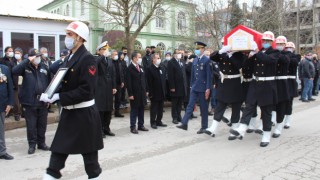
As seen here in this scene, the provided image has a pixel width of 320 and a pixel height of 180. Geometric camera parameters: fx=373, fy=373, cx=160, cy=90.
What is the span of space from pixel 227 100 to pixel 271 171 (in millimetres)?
2612

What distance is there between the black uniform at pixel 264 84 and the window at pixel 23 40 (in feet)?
37.8

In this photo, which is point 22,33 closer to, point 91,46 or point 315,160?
point 315,160

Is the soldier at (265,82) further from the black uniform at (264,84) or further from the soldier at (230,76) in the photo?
the soldier at (230,76)

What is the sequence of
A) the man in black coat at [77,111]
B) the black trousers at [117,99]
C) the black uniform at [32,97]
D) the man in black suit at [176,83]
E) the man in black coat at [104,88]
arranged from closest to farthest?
the man in black coat at [77,111], the black uniform at [32,97], the man in black coat at [104,88], the man in black suit at [176,83], the black trousers at [117,99]

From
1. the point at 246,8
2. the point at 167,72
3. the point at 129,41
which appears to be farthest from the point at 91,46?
the point at 167,72

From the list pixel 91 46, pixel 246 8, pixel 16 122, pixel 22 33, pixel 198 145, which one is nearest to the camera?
pixel 198 145

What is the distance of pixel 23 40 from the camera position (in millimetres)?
16469

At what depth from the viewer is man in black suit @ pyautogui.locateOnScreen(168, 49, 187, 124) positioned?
10477 mm

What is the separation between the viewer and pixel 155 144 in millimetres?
7773

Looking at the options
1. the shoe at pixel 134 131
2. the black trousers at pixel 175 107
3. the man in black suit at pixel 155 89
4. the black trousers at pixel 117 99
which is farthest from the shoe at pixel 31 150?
the black trousers at pixel 175 107

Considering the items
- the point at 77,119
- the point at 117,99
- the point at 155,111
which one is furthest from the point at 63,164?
the point at 117,99

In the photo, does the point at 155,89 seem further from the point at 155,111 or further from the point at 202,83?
the point at 202,83

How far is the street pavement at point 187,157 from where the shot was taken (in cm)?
560

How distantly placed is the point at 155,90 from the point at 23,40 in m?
9.22
